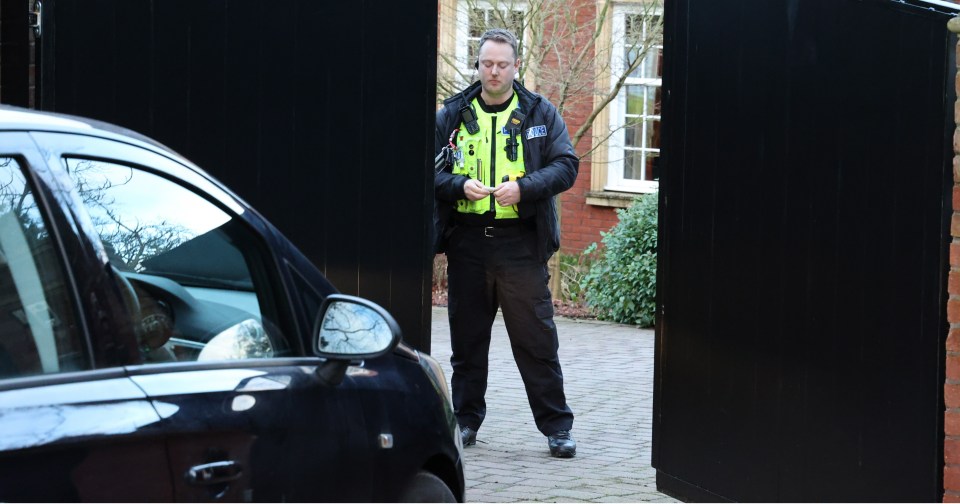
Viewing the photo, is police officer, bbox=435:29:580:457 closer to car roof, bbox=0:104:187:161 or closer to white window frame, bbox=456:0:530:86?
car roof, bbox=0:104:187:161

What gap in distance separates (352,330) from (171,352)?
46 cm

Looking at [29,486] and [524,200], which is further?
[524,200]

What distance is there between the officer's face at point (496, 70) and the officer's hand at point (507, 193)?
0.51m

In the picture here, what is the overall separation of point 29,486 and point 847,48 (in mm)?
3345

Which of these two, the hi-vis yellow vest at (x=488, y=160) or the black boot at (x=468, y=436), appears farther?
the black boot at (x=468, y=436)

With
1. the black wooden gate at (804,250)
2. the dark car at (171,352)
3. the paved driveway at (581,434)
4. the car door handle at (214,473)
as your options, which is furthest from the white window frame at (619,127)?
the car door handle at (214,473)

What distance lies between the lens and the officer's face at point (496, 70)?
262 inches

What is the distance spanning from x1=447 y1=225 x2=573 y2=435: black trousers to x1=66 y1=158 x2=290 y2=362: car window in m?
3.52

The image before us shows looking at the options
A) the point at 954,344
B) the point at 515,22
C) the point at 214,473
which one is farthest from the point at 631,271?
the point at 214,473

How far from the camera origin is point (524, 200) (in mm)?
6508

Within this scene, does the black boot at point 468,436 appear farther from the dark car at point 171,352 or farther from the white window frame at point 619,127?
the white window frame at point 619,127

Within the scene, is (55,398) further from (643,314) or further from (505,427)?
(643,314)

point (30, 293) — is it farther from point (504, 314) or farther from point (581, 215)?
point (581, 215)

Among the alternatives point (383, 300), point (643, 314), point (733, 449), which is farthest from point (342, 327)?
point (643, 314)
